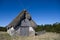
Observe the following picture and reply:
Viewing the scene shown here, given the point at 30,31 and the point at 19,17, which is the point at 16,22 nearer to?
the point at 19,17

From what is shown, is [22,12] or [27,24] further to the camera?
[22,12]

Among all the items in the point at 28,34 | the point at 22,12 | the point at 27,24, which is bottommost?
the point at 28,34

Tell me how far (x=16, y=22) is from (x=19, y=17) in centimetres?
128

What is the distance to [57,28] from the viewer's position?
38500 millimetres

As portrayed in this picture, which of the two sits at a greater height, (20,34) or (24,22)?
(24,22)

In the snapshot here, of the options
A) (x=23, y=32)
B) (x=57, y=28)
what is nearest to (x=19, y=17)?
(x=23, y=32)

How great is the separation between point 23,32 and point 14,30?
179cm

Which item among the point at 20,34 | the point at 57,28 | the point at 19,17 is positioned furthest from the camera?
the point at 57,28

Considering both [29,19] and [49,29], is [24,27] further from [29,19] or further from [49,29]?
[49,29]

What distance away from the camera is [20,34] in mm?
29188

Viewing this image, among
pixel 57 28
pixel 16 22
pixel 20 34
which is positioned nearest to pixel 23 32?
pixel 20 34

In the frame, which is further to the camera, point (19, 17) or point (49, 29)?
point (49, 29)

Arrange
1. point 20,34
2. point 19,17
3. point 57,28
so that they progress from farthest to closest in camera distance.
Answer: point 57,28, point 19,17, point 20,34

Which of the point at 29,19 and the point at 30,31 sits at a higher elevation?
the point at 29,19
